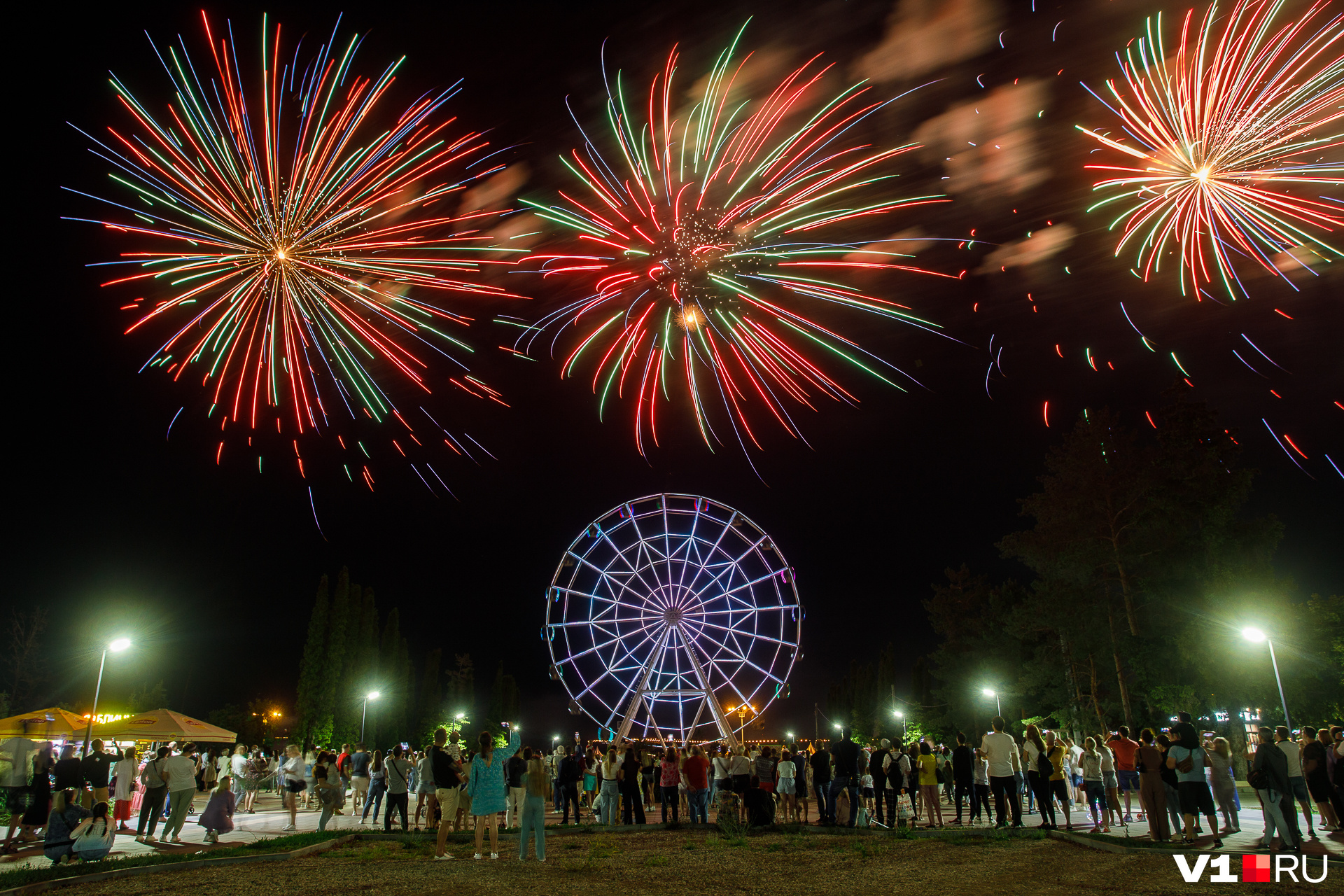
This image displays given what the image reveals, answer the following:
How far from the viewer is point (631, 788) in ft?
51.7

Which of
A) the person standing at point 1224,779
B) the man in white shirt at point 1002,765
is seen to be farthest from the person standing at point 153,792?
the person standing at point 1224,779

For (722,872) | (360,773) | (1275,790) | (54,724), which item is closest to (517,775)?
(722,872)

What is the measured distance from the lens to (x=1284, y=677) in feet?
85.8

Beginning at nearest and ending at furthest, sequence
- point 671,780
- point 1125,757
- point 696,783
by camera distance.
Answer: point 1125,757 → point 696,783 → point 671,780

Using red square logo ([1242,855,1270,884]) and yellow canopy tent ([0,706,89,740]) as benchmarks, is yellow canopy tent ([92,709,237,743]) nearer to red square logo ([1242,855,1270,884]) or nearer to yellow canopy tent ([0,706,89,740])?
yellow canopy tent ([0,706,89,740])

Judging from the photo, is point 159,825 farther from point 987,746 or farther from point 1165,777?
point 1165,777

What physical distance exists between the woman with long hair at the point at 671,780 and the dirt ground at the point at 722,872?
10.6ft

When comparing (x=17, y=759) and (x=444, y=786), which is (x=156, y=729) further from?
(x=444, y=786)

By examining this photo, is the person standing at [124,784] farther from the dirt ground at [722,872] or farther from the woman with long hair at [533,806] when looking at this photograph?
the woman with long hair at [533,806]

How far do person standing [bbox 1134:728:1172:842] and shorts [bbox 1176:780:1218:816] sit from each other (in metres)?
0.26

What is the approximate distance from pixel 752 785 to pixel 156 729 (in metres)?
16.0

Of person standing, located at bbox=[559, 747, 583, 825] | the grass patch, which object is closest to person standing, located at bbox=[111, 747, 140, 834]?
the grass patch

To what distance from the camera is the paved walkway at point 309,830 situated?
35.0 ft

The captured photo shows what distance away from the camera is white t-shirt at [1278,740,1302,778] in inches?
433
